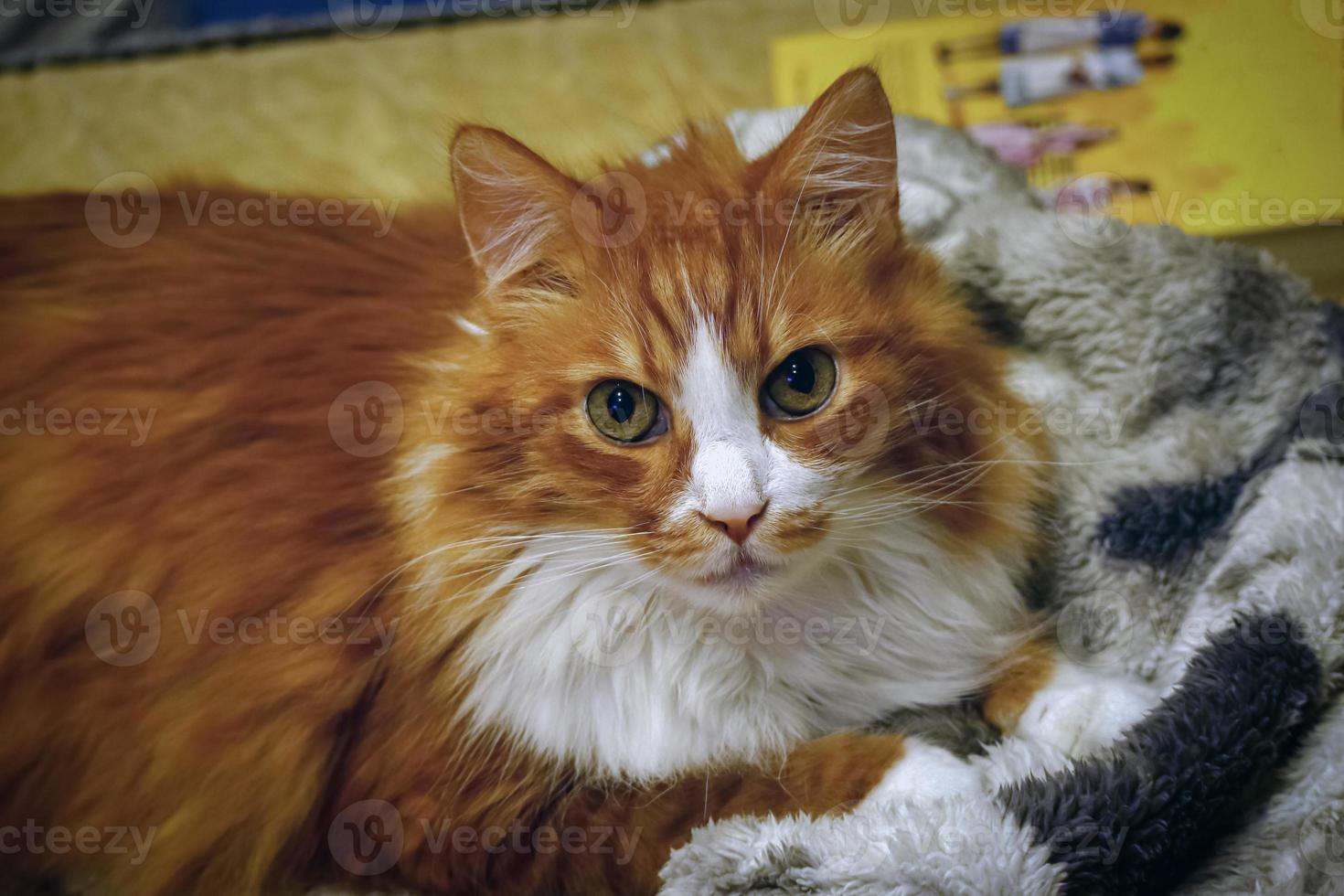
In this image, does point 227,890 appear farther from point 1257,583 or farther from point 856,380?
point 1257,583

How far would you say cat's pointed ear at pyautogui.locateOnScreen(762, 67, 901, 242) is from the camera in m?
1.01

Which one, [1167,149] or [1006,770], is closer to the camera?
[1006,770]

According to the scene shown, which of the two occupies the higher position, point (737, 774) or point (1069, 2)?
point (1069, 2)

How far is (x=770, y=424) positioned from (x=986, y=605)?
409 millimetres

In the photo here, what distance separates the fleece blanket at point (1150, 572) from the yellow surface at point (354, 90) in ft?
2.11

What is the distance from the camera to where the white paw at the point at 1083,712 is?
104 centimetres

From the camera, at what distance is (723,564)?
913 mm

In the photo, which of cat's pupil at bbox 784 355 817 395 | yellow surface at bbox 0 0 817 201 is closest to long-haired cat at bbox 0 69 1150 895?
cat's pupil at bbox 784 355 817 395

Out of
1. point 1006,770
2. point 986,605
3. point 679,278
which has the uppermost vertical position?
point 679,278

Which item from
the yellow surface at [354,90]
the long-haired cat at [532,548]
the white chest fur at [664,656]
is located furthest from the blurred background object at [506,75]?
the white chest fur at [664,656]

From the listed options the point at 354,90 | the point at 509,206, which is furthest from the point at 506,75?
the point at 509,206

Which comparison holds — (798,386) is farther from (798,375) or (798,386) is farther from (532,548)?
(532,548)

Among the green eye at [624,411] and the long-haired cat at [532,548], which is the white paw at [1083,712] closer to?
the long-haired cat at [532,548]

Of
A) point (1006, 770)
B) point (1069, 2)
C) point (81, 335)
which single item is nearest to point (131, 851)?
point (81, 335)
